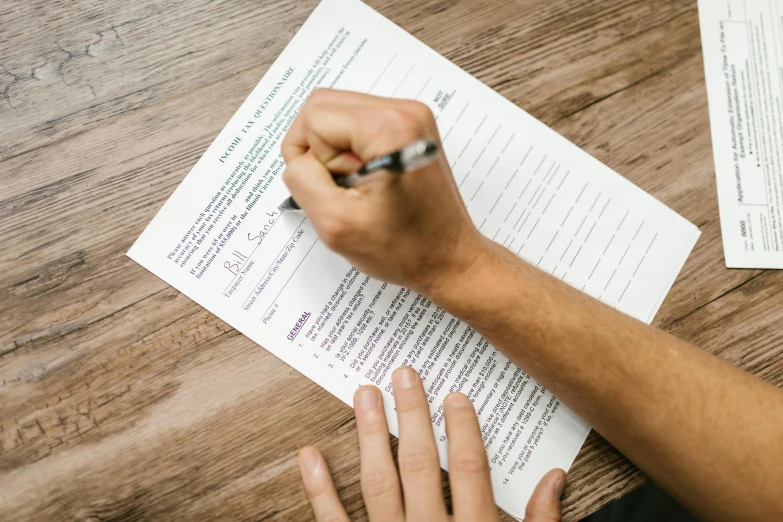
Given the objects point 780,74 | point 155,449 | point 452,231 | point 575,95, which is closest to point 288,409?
point 155,449

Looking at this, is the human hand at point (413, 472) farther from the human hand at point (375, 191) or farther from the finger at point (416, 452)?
the human hand at point (375, 191)

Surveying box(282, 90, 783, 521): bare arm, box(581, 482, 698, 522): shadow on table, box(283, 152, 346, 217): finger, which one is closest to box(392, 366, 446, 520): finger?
box(282, 90, 783, 521): bare arm

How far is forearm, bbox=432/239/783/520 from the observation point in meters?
0.50

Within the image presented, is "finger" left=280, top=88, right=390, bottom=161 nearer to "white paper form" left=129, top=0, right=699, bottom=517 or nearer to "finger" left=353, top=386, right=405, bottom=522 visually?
"white paper form" left=129, top=0, right=699, bottom=517

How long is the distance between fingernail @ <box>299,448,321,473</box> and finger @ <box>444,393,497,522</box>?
0.14 meters

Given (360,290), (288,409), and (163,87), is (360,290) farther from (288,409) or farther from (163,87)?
(163,87)

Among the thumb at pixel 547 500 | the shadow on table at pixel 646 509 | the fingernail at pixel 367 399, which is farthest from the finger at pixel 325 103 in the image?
the shadow on table at pixel 646 509

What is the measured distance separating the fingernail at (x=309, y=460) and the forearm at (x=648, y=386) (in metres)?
0.21

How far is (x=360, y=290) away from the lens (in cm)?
60

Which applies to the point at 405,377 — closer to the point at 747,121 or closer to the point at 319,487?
the point at 319,487

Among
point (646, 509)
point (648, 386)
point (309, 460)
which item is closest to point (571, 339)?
point (648, 386)

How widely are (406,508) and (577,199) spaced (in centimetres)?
39

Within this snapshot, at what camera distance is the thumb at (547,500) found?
1.88ft

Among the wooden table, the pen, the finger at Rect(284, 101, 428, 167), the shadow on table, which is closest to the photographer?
the pen
